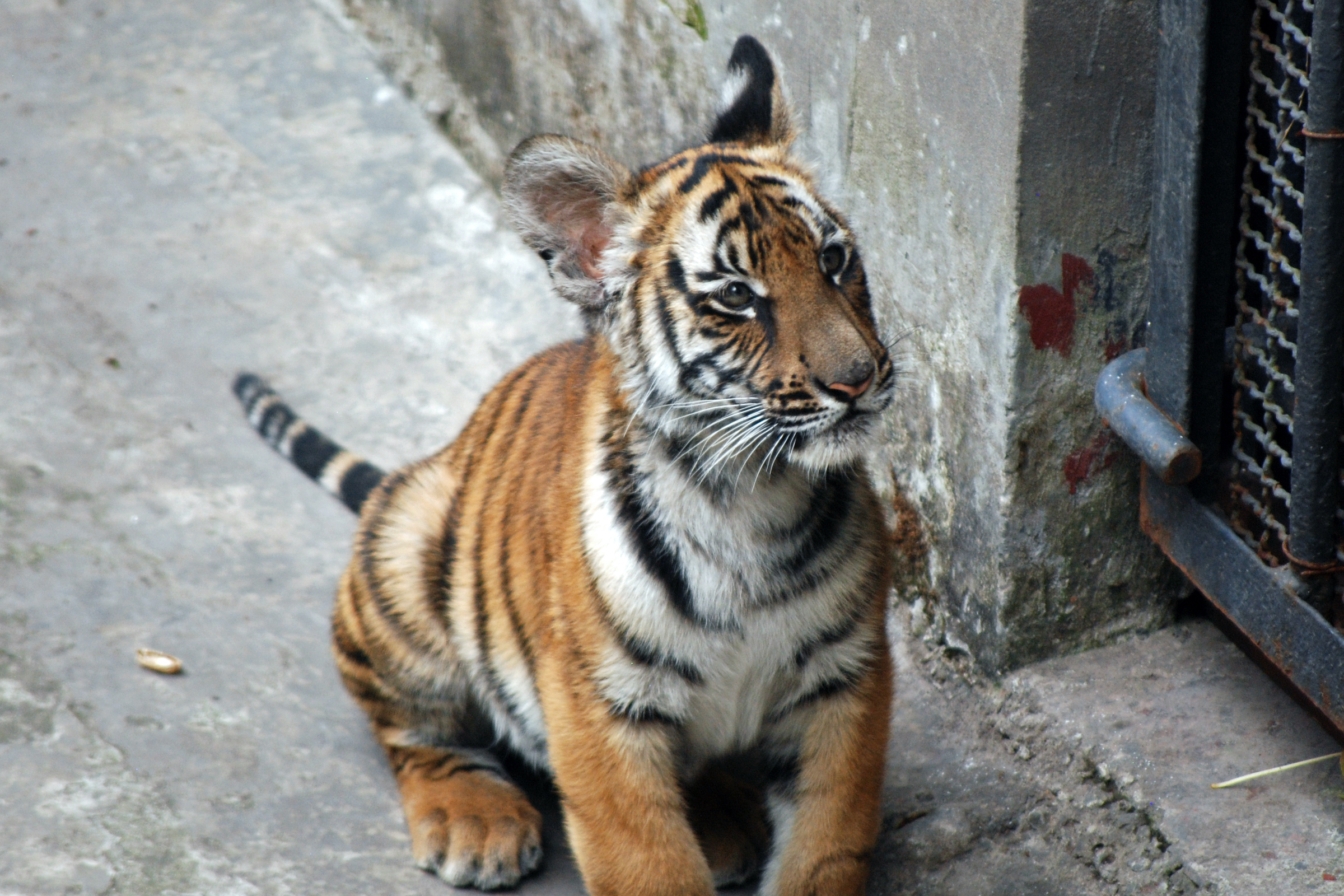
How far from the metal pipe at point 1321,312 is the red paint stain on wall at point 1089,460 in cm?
53

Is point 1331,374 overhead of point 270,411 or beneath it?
overhead

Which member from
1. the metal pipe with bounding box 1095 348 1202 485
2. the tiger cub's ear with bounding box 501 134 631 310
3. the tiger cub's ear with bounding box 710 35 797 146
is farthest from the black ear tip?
the metal pipe with bounding box 1095 348 1202 485

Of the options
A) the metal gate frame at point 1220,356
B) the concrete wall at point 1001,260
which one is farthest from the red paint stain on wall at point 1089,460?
the metal gate frame at point 1220,356

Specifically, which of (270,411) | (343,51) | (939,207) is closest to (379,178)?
(343,51)

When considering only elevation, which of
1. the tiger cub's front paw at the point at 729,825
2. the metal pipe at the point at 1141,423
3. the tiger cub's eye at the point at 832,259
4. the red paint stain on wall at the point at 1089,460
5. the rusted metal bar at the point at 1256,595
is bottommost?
the tiger cub's front paw at the point at 729,825

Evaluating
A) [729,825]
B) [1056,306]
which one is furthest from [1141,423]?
[729,825]

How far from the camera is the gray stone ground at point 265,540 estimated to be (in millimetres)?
3041

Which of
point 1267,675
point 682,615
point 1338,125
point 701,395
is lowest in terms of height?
point 1267,675

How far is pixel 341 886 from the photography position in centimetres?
301

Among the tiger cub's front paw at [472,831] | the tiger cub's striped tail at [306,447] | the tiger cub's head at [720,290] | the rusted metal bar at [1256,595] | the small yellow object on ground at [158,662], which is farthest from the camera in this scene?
the tiger cub's striped tail at [306,447]

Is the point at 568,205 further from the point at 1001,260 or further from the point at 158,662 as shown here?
the point at 158,662

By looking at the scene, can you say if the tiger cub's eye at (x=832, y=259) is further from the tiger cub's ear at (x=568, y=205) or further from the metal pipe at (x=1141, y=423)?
the metal pipe at (x=1141, y=423)

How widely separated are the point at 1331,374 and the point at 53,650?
10.0 ft

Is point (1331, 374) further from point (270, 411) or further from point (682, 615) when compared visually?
point (270, 411)
